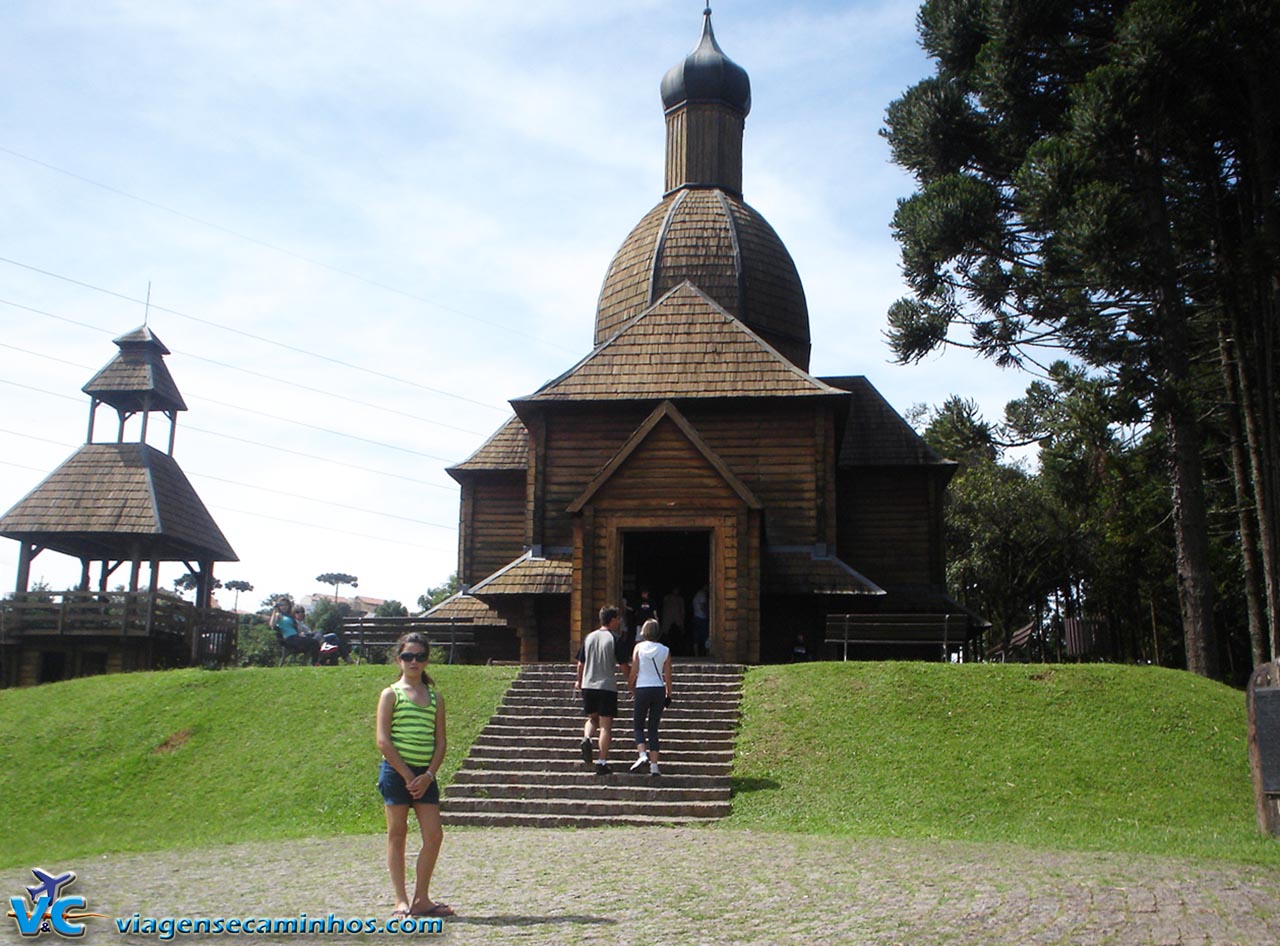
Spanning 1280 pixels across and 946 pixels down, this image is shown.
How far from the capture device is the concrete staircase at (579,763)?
13867 mm

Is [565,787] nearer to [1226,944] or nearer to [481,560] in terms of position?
[1226,944]

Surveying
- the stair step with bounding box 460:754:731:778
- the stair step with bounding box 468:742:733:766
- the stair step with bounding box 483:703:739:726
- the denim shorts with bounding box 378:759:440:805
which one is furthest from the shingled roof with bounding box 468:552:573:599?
the denim shorts with bounding box 378:759:440:805

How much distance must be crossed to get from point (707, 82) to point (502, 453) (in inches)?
508

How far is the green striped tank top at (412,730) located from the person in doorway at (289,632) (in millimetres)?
16879

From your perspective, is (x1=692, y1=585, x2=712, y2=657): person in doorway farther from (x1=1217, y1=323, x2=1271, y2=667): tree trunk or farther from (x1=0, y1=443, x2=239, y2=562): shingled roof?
(x1=0, y1=443, x2=239, y2=562): shingled roof

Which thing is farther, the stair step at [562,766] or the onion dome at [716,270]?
the onion dome at [716,270]

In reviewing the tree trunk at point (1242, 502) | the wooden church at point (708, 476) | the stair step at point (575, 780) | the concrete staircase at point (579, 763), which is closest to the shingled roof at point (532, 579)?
the wooden church at point (708, 476)

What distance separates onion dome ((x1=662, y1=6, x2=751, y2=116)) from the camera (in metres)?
34.9

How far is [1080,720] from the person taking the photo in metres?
16.8

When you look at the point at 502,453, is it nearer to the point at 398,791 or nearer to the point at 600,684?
the point at 600,684

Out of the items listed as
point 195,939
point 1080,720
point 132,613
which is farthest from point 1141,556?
point 195,939

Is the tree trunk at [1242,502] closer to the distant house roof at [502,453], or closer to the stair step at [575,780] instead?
the stair step at [575,780]

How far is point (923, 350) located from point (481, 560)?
36.6 feet

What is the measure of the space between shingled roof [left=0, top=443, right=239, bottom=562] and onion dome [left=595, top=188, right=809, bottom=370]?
12094mm
